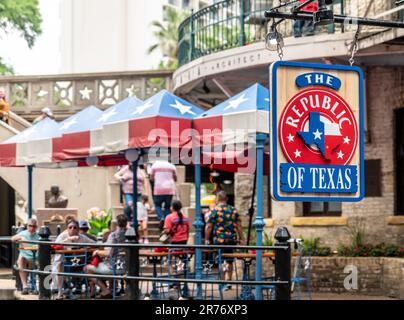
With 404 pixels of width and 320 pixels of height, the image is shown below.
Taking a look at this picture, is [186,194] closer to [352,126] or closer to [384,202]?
[384,202]

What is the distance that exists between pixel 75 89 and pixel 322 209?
1094 cm

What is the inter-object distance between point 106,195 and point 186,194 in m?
2.23

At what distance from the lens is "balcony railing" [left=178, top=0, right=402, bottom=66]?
17.8 meters

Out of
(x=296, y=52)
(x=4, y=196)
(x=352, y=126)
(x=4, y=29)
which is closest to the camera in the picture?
(x=352, y=126)

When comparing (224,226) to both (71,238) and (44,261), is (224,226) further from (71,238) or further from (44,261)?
(44,261)

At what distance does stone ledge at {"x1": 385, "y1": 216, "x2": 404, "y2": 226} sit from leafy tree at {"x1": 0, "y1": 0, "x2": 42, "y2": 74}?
82.6 feet

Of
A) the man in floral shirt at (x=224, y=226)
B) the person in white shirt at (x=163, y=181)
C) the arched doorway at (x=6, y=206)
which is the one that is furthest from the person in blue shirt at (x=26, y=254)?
the arched doorway at (x=6, y=206)

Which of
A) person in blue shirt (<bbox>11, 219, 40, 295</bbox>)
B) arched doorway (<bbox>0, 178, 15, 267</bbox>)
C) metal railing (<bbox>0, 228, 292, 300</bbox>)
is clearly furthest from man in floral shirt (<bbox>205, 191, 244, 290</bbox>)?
arched doorway (<bbox>0, 178, 15, 267</bbox>)

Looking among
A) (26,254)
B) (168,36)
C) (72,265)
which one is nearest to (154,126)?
(72,265)

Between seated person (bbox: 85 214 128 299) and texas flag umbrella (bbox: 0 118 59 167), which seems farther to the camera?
texas flag umbrella (bbox: 0 118 59 167)

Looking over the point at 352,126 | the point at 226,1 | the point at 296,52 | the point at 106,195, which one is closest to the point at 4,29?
the point at 106,195

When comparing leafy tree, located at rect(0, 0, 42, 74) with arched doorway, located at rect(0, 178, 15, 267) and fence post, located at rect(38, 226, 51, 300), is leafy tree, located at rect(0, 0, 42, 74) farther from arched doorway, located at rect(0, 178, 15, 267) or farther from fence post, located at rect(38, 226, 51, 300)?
fence post, located at rect(38, 226, 51, 300)

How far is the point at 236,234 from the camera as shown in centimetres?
1543

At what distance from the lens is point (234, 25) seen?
2016 centimetres
